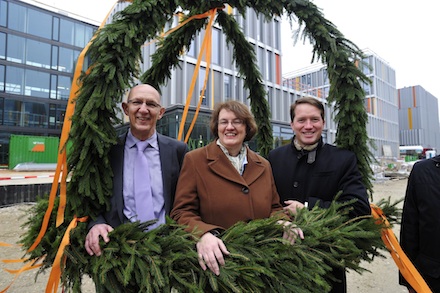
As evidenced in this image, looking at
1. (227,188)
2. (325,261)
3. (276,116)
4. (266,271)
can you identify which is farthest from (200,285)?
(276,116)

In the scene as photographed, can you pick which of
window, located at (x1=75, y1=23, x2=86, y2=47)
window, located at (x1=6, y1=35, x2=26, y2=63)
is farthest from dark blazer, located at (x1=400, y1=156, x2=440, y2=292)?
window, located at (x1=75, y1=23, x2=86, y2=47)

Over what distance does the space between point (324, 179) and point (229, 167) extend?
723mm

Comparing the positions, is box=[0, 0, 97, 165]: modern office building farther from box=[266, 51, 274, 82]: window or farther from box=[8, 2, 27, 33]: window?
box=[266, 51, 274, 82]: window

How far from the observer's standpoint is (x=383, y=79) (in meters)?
50.4

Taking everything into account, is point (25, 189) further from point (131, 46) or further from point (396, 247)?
point (396, 247)

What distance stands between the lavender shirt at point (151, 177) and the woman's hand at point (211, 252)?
45cm

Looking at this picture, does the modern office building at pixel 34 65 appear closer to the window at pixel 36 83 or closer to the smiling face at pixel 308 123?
the window at pixel 36 83

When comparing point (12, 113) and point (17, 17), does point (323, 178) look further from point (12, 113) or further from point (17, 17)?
point (17, 17)

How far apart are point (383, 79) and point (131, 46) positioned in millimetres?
57885

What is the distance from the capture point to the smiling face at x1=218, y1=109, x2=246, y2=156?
6.31 ft

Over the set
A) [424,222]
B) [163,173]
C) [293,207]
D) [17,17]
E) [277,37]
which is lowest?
[424,222]

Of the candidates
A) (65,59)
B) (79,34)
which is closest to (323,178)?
(65,59)

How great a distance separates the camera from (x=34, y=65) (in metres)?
28.2

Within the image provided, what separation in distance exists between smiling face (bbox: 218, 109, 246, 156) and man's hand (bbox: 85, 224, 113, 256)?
0.90 m
